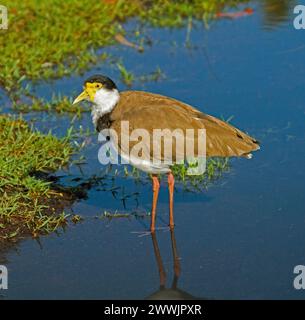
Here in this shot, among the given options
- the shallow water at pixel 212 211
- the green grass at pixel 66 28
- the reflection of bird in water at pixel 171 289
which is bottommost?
the reflection of bird in water at pixel 171 289

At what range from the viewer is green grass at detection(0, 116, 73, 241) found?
269 inches

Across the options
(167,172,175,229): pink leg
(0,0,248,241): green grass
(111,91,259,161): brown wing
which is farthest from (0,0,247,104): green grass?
(167,172,175,229): pink leg

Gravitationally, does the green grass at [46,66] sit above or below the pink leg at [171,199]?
above

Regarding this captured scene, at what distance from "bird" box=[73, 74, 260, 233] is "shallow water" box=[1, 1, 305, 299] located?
1.16ft

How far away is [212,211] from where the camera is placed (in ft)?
22.8

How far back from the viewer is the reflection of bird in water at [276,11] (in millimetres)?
10594

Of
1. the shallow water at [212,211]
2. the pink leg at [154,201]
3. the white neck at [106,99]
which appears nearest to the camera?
the shallow water at [212,211]

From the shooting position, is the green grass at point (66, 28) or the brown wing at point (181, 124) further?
the green grass at point (66, 28)

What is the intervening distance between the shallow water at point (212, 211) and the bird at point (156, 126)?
355 millimetres

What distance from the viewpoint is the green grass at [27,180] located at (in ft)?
22.4

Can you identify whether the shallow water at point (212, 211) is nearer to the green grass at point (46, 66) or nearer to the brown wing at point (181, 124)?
the green grass at point (46, 66)

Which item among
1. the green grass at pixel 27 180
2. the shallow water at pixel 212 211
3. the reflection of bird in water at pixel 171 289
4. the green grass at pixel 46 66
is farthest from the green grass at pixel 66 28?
the reflection of bird in water at pixel 171 289

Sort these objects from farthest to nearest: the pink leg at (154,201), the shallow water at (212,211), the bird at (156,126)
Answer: the pink leg at (154,201) < the bird at (156,126) < the shallow water at (212,211)

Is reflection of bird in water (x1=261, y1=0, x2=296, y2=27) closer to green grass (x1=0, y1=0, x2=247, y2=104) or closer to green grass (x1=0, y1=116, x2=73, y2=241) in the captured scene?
green grass (x1=0, y1=0, x2=247, y2=104)
